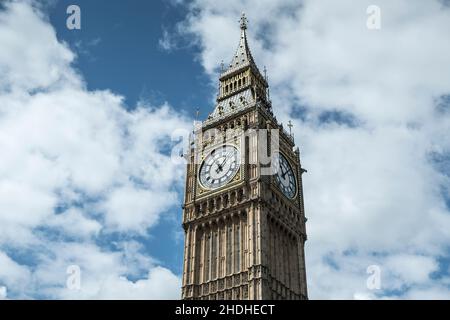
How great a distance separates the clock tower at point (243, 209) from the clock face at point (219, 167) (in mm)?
145

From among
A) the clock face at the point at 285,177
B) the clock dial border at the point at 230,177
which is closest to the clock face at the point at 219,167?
the clock dial border at the point at 230,177

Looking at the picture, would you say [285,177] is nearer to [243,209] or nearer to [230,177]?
[230,177]

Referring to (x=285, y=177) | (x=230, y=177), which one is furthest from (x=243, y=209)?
(x=285, y=177)

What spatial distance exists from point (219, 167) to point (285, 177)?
9.47m

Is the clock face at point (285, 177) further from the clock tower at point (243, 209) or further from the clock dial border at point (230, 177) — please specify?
the clock dial border at point (230, 177)

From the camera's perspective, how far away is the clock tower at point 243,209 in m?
71.1

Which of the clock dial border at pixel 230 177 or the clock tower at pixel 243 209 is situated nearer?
the clock tower at pixel 243 209

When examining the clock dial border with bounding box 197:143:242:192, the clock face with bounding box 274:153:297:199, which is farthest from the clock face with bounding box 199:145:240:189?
the clock face with bounding box 274:153:297:199

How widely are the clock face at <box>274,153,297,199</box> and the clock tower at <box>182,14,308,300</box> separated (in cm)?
15

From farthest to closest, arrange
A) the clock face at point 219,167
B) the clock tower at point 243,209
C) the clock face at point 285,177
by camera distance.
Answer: the clock face at point 285,177 → the clock face at point 219,167 → the clock tower at point 243,209
